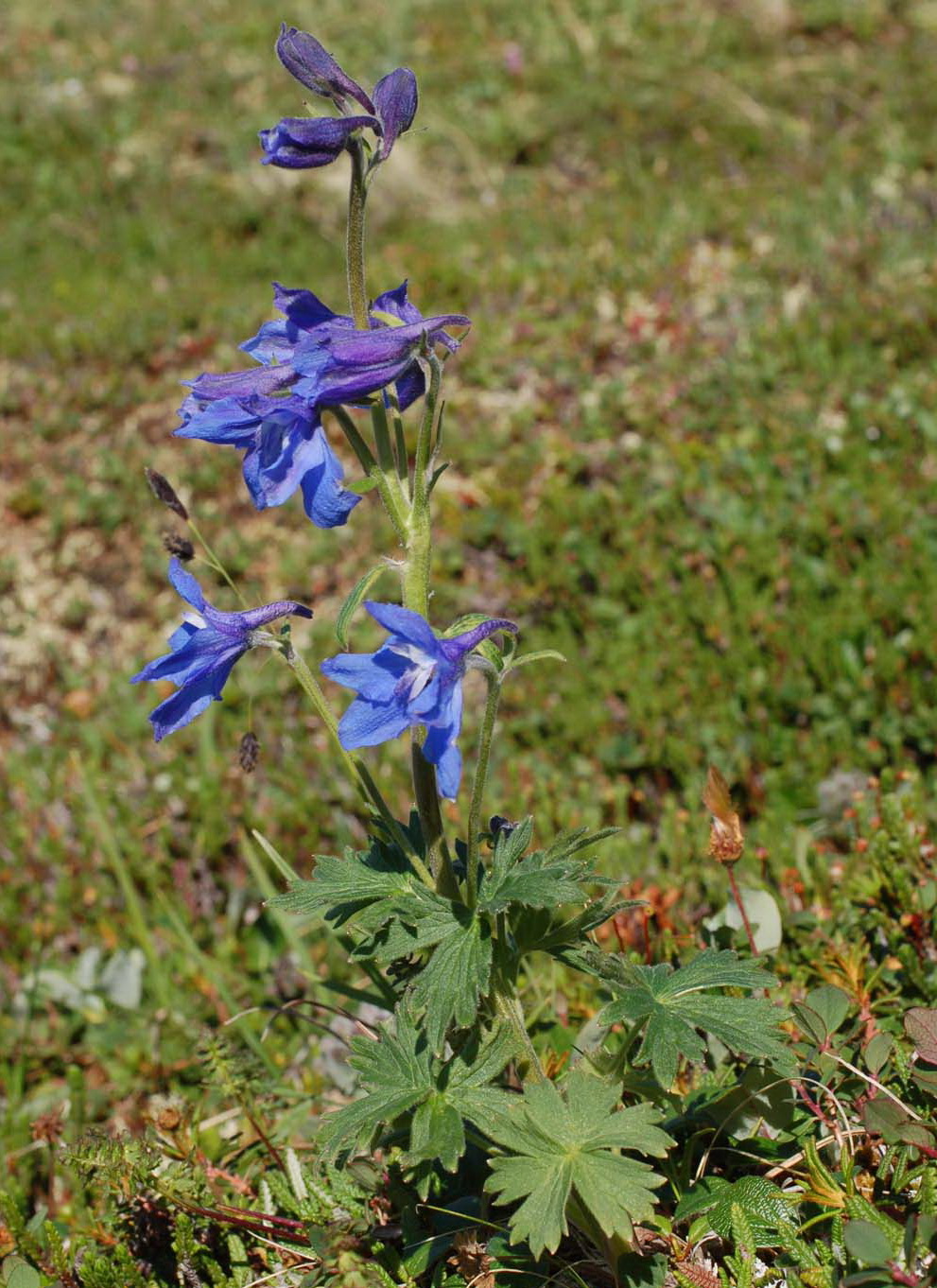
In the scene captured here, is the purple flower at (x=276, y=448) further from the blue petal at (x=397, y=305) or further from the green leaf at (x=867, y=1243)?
the green leaf at (x=867, y=1243)

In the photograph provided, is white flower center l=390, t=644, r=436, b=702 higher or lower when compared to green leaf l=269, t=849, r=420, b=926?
higher

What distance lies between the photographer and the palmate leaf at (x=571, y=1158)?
177cm

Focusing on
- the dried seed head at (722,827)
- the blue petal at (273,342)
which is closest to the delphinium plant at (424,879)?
the blue petal at (273,342)

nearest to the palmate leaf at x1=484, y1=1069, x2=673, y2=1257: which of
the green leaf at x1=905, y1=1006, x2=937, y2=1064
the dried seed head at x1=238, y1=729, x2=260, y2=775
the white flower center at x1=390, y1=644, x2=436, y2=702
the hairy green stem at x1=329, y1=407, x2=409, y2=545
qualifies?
the green leaf at x1=905, y1=1006, x2=937, y2=1064

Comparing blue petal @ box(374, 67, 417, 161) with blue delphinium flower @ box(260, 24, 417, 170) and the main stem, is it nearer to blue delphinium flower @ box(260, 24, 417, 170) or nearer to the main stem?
blue delphinium flower @ box(260, 24, 417, 170)

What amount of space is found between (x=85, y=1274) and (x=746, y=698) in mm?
3338

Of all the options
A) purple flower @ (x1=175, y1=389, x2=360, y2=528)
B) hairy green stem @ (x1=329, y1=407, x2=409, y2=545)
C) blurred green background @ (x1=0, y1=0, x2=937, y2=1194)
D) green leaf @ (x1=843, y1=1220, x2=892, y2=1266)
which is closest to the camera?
green leaf @ (x1=843, y1=1220, x2=892, y2=1266)

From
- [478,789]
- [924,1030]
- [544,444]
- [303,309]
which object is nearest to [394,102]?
[303,309]

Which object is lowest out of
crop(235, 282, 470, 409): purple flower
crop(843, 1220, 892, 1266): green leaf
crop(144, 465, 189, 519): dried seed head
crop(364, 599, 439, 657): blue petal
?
crop(843, 1220, 892, 1266): green leaf

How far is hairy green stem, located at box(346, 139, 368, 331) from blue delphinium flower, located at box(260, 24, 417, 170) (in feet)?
0.13

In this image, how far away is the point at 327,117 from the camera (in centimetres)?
187

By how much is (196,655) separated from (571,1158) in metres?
1.05

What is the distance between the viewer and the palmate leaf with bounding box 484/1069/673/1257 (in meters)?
1.77

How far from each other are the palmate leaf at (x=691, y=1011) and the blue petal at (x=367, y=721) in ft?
1.98
